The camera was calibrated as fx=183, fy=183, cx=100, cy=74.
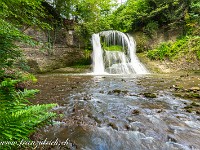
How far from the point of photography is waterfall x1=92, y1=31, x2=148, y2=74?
44.6ft

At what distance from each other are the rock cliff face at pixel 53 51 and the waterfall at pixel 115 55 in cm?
141

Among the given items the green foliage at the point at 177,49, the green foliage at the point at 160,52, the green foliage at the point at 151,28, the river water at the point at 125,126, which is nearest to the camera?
the river water at the point at 125,126

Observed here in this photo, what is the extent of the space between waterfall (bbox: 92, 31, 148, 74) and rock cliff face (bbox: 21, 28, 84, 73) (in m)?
1.41

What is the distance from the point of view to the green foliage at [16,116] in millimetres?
1259

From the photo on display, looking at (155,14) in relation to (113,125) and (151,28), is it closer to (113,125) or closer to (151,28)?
(151,28)

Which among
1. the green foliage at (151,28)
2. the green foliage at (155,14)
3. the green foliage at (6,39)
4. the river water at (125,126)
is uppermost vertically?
the green foliage at (155,14)

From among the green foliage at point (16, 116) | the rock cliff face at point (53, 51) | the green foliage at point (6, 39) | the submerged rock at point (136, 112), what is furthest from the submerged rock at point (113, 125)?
the rock cliff face at point (53, 51)

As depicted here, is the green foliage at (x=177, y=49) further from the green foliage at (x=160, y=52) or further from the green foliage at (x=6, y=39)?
the green foliage at (x=6, y=39)

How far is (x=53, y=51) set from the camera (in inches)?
530

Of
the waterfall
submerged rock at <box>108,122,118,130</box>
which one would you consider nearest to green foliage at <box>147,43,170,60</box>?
the waterfall

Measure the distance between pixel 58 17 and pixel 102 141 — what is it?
1356 centimetres

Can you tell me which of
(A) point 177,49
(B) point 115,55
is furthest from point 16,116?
(A) point 177,49

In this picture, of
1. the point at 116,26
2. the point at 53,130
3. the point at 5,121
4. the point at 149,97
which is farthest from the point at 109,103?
the point at 116,26

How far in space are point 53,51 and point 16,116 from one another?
12.7 metres
